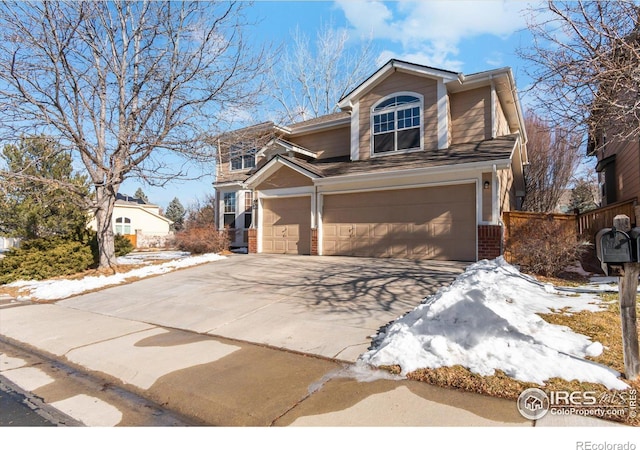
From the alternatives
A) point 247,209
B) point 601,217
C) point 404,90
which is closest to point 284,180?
point 247,209

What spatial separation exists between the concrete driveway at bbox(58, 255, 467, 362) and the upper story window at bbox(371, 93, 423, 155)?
487cm

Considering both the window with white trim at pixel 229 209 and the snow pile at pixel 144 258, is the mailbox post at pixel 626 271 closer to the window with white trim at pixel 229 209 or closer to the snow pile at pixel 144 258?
the snow pile at pixel 144 258

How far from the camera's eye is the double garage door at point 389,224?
11203 mm

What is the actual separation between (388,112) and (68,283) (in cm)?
1218

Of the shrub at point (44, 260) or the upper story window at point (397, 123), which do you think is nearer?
the shrub at point (44, 260)

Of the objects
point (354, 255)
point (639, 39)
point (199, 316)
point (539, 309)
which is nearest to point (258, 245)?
point (354, 255)

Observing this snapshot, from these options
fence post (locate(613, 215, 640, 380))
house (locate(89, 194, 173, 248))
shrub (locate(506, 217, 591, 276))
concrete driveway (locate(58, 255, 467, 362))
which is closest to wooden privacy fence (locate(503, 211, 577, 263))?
shrub (locate(506, 217, 591, 276))

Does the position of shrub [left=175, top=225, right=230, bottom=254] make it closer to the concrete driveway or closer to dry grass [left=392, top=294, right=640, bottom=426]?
the concrete driveway

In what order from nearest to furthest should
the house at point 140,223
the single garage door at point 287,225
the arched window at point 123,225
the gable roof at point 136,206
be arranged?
the single garage door at point 287,225, the house at point 140,223, the gable roof at point 136,206, the arched window at point 123,225

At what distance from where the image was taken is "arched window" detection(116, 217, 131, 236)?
35.7 meters

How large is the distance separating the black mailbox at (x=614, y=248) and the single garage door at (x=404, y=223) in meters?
7.91

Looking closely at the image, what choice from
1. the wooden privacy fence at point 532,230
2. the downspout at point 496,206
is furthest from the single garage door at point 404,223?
the wooden privacy fence at point 532,230

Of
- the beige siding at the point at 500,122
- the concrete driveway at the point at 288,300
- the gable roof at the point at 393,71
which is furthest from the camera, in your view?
the beige siding at the point at 500,122
